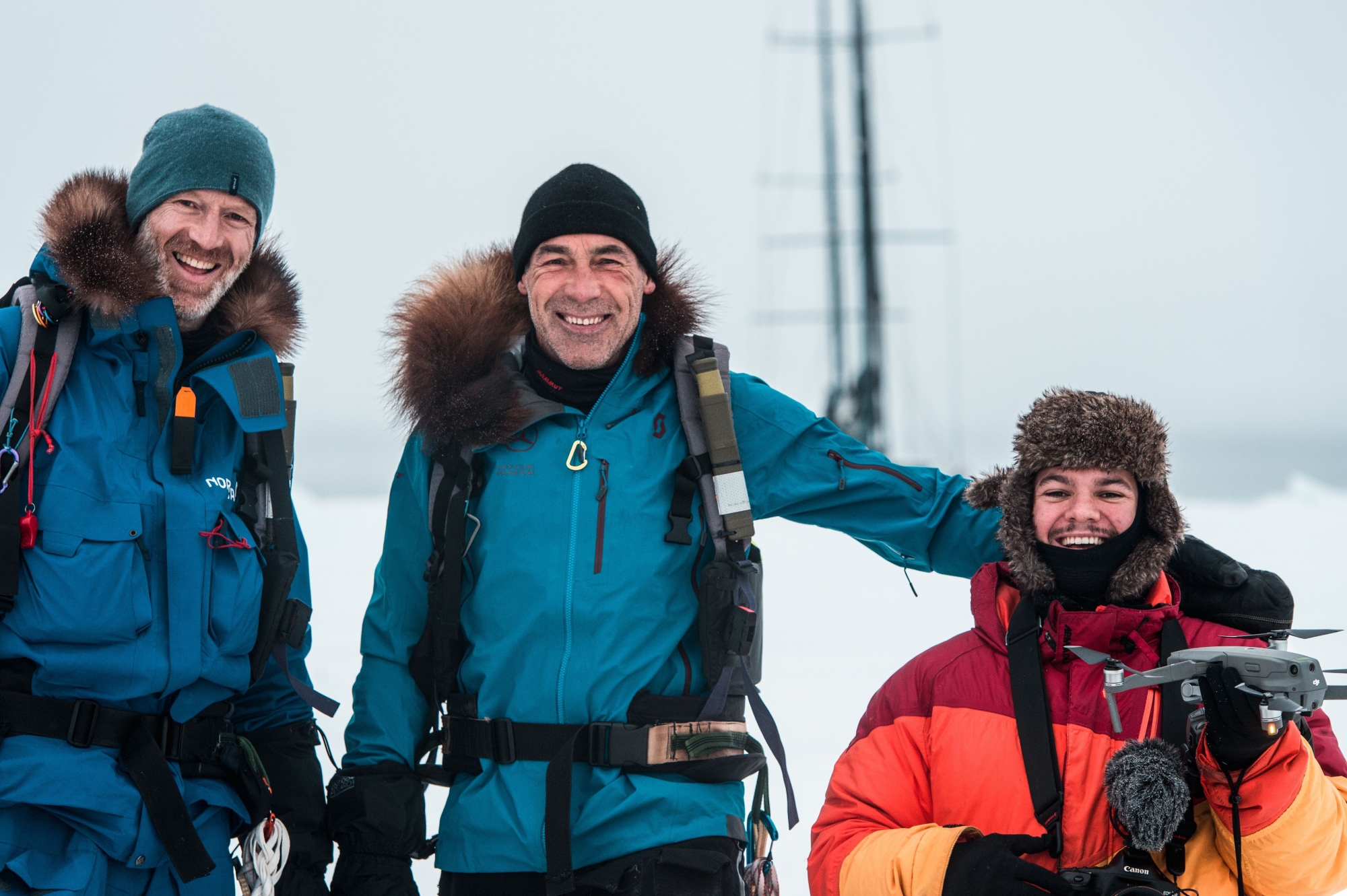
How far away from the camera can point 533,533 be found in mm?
2588

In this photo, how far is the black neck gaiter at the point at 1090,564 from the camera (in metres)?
2.34

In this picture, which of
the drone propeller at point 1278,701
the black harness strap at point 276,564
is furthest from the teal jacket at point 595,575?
the drone propeller at point 1278,701

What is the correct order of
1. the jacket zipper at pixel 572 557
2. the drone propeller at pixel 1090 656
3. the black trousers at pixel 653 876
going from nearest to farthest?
the drone propeller at pixel 1090 656
the black trousers at pixel 653 876
the jacket zipper at pixel 572 557

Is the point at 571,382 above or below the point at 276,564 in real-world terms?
above

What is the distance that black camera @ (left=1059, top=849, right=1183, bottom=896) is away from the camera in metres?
2.04

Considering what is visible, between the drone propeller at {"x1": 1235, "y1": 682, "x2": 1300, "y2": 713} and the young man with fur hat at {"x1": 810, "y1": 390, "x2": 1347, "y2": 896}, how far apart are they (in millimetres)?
129

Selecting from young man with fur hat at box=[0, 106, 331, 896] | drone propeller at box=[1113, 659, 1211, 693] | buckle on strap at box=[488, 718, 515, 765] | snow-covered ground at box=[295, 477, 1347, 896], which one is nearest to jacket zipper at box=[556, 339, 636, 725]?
buckle on strap at box=[488, 718, 515, 765]

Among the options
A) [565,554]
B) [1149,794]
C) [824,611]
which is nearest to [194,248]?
[565,554]

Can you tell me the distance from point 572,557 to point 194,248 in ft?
3.69

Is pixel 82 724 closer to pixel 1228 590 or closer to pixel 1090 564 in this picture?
pixel 1090 564

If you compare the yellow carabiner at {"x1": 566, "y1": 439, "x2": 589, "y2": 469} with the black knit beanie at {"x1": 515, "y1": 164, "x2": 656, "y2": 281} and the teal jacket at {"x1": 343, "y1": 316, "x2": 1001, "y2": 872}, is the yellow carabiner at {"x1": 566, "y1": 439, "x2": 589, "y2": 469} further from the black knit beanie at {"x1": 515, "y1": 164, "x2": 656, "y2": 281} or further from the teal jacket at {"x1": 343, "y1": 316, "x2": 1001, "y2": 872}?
the black knit beanie at {"x1": 515, "y1": 164, "x2": 656, "y2": 281}

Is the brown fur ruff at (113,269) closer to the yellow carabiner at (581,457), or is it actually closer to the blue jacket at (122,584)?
the blue jacket at (122,584)

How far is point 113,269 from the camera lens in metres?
2.46

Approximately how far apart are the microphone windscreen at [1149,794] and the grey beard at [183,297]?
7.13ft
